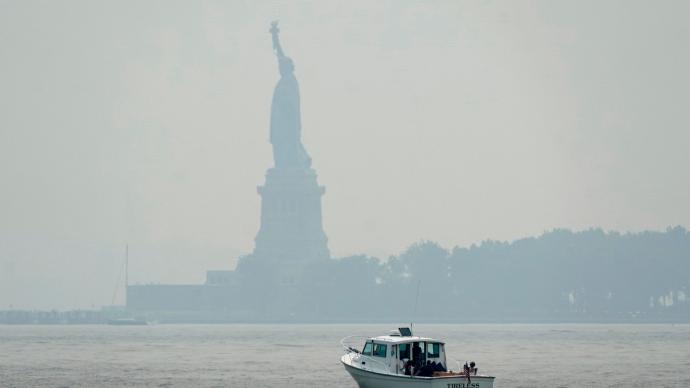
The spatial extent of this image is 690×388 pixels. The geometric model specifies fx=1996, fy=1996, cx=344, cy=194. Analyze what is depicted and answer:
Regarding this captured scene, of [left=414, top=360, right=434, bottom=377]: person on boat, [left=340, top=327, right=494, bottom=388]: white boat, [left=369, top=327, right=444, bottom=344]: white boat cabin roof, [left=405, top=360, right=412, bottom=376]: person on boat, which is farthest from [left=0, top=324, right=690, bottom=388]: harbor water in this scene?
[left=414, top=360, right=434, bottom=377]: person on boat

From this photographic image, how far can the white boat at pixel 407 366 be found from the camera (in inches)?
3511

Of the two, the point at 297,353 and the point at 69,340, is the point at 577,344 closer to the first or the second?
the point at 297,353

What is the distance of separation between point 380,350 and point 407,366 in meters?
2.88

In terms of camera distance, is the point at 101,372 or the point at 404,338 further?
the point at 101,372

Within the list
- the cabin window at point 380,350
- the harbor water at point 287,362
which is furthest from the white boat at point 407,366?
the harbor water at point 287,362

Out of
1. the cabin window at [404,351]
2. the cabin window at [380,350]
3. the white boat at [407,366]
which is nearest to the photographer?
the white boat at [407,366]

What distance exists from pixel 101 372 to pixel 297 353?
3131 cm

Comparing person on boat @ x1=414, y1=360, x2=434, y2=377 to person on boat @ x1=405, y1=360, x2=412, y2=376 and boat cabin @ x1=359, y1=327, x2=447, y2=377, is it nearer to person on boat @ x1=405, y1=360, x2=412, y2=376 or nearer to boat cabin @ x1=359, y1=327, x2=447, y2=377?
boat cabin @ x1=359, y1=327, x2=447, y2=377

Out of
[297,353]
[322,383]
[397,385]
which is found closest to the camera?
[397,385]

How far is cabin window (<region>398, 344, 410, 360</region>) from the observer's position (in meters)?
93.8

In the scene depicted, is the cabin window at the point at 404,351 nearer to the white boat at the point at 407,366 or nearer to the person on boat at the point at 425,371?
the white boat at the point at 407,366

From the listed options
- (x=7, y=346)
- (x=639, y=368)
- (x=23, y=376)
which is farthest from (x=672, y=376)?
(x=7, y=346)

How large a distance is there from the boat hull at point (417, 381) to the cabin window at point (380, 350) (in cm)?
102

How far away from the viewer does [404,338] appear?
311 feet
